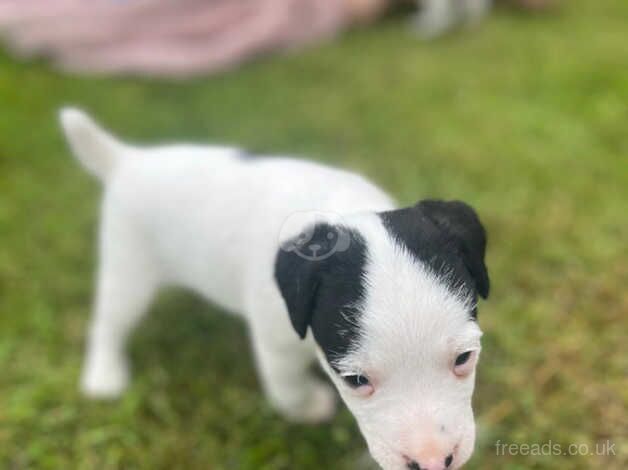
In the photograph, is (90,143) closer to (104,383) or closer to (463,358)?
(104,383)

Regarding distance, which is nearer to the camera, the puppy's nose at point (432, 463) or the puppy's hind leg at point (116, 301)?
the puppy's nose at point (432, 463)

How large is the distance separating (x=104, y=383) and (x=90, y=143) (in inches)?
30.9

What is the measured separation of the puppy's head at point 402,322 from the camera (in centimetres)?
123

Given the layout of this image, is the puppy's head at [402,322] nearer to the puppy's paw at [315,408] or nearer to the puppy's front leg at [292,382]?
the puppy's front leg at [292,382]

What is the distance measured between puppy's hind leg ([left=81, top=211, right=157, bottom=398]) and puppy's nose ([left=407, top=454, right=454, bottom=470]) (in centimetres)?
113

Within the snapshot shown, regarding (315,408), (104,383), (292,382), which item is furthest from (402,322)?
(104,383)

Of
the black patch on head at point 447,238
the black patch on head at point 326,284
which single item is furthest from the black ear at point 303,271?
the black patch on head at point 447,238

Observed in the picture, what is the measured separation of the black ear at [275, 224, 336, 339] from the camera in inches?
52.4

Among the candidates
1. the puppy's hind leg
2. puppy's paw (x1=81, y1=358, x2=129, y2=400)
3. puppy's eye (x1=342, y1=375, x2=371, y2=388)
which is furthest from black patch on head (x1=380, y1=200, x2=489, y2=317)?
puppy's paw (x1=81, y1=358, x2=129, y2=400)

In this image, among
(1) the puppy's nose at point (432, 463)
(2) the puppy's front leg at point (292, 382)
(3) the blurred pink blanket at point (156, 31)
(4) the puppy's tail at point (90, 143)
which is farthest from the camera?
(3) the blurred pink blanket at point (156, 31)

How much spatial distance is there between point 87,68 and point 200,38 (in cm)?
69

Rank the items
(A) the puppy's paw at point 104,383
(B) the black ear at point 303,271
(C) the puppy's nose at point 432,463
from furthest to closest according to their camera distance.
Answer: (A) the puppy's paw at point 104,383 → (B) the black ear at point 303,271 → (C) the puppy's nose at point 432,463

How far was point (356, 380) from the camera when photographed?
130 cm

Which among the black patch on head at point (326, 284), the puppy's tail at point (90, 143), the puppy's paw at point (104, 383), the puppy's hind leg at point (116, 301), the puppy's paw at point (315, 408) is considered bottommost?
the puppy's paw at point (315, 408)
